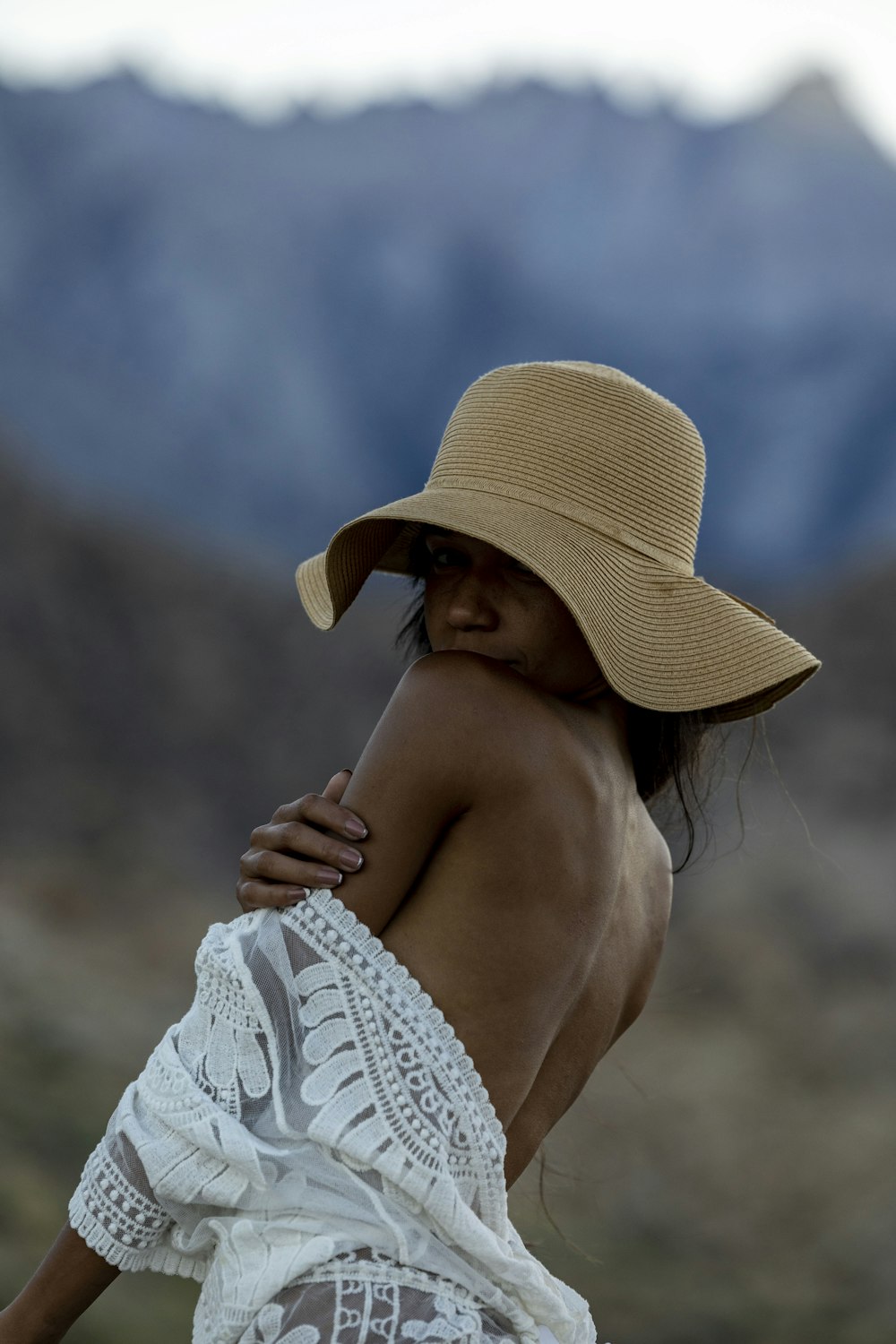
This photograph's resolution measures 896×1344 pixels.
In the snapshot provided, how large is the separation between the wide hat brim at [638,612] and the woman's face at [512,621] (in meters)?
0.05

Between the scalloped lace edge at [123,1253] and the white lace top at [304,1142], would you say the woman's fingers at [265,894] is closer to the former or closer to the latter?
the white lace top at [304,1142]

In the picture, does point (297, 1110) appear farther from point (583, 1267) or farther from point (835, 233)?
point (835, 233)

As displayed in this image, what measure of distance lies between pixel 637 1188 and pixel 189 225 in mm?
7083

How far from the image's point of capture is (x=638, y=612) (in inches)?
55.0

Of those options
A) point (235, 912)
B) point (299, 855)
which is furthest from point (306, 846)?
point (235, 912)

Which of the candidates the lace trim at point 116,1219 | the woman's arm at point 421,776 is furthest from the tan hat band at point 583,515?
the lace trim at point 116,1219

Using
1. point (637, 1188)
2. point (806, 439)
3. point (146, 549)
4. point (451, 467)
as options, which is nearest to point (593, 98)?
point (806, 439)

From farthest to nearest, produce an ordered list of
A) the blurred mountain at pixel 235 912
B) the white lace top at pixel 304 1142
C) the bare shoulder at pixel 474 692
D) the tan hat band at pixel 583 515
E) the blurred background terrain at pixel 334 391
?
the blurred background terrain at pixel 334 391 → the blurred mountain at pixel 235 912 → the tan hat band at pixel 583 515 → the bare shoulder at pixel 474 692 → the white lace top at pixel 304 1142

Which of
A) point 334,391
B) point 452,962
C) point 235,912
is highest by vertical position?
point 452,962

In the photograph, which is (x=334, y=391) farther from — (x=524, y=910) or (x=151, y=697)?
(x=524, y=910)

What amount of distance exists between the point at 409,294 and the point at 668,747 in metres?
8.73

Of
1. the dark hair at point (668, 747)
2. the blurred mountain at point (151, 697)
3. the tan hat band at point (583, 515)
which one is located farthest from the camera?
the blurred mountain at point (151, 697)

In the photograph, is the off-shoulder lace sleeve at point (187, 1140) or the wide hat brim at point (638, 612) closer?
the off-shoulder lace sleeve at point (187, 1140)

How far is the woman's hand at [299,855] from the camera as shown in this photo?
1.29 m
